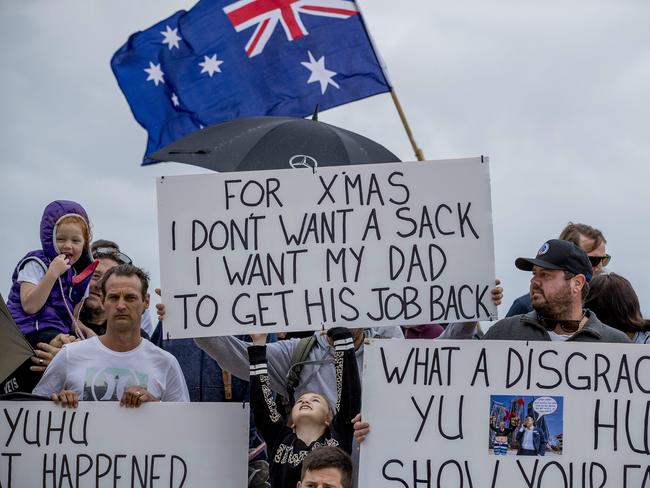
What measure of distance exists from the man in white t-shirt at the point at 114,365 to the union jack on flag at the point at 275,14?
14.1ft

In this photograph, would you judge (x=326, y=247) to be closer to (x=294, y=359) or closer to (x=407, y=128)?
(x=294, y=359)

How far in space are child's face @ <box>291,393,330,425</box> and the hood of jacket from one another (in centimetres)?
186

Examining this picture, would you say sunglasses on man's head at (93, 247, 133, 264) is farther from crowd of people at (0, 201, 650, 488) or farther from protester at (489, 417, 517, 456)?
protester at (489, 417, 517, 456)

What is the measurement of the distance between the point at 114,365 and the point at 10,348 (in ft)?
1.77

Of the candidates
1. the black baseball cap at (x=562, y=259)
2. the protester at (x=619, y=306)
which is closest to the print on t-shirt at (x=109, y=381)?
→ the black baseball cap at (x=562, y=259)

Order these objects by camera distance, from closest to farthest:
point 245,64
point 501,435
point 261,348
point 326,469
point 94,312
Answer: point 326,469 < point 501,435 < point 261,348 < point 94,312 < point 245,64

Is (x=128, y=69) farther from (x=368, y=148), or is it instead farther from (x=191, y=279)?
(x=191, y=279)

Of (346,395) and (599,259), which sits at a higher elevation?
(599,259)

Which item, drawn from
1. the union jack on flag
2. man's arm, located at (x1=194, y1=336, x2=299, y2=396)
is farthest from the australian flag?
man's arm, located at (x1=194, y1=336, x2=299, y2=396)

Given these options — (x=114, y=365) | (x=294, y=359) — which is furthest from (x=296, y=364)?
(x=114, y=365)

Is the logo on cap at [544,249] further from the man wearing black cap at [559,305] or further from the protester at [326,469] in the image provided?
the protester at [326,469]

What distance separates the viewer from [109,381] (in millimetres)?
6754

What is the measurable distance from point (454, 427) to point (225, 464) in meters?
1.30

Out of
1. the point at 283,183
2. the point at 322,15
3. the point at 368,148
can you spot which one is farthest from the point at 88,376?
the point at 322,15
